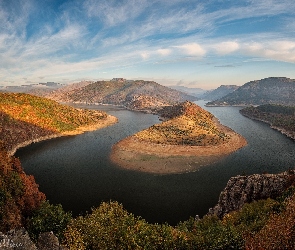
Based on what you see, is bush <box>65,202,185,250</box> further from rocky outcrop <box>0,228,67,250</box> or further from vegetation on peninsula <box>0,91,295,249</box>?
rocky outcrop <box>0,228,67,250</box>

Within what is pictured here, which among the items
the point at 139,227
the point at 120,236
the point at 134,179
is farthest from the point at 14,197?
the point at 134,179

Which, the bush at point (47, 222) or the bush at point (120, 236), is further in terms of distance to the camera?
the bush at point (47, 222)

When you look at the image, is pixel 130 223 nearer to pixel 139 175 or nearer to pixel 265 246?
pixel 265 246

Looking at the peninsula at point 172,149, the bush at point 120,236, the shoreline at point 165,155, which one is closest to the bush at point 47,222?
the bush at point 120,236

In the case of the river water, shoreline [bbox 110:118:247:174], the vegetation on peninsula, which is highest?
the vegetation on peninsula

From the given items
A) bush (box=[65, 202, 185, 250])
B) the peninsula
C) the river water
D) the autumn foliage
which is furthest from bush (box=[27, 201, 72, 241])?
the peninsula

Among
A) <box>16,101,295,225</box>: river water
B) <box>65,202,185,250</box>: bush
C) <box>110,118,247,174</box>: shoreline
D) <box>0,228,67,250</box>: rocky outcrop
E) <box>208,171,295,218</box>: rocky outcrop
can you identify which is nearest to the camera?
<box>0,228,67,250</box>: rocky outcrop

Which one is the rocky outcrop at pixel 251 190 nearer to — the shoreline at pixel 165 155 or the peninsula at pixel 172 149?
the shoreline at pixel 165 155

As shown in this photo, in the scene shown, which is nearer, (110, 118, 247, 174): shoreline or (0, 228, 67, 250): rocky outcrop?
(0, 228, 67, 250): rocky outcrop
